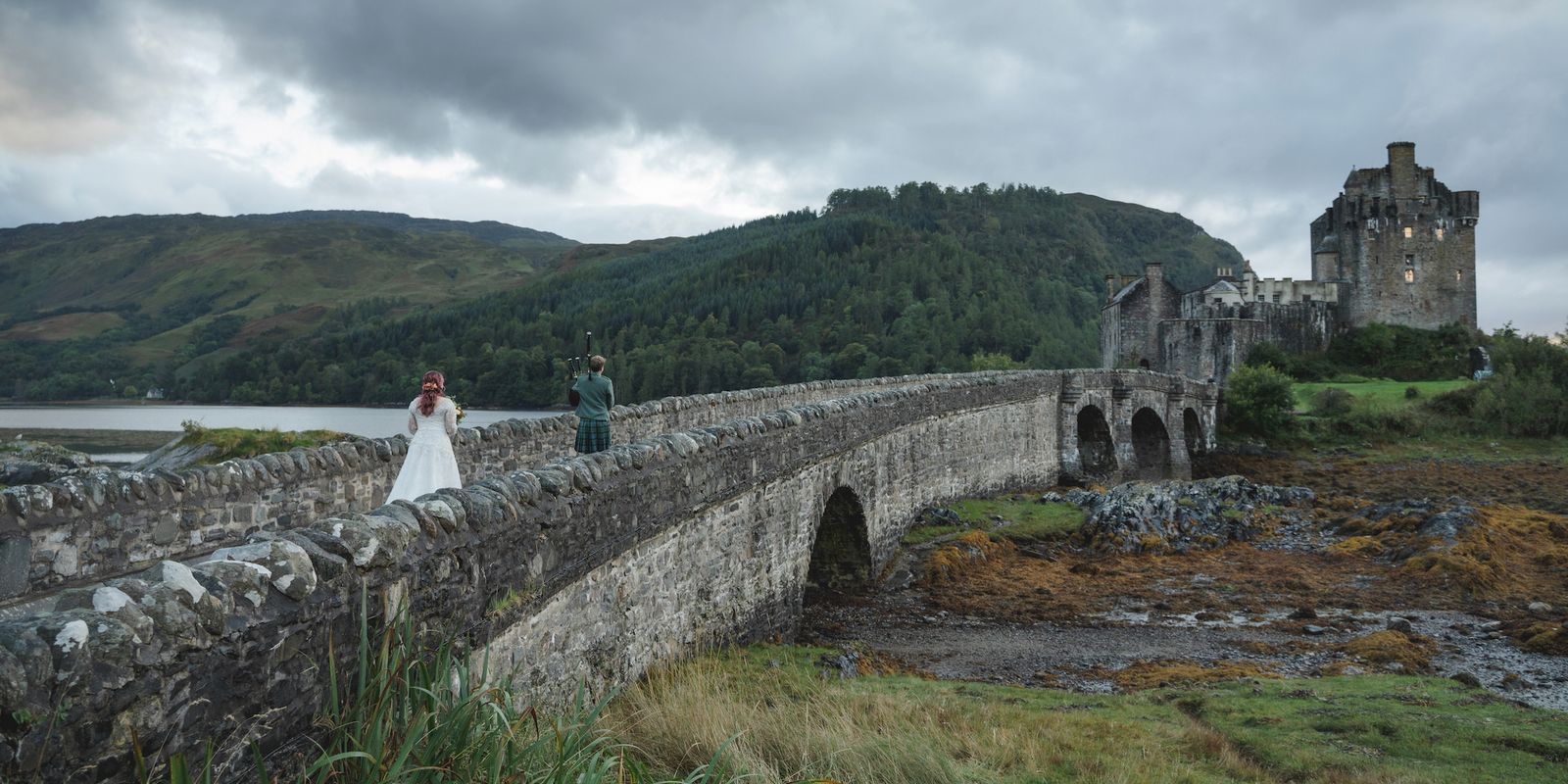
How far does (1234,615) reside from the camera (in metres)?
15.0

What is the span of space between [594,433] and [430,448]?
3.12m

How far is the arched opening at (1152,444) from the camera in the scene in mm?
37719

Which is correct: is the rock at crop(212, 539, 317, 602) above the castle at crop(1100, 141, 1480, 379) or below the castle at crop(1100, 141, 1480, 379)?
below

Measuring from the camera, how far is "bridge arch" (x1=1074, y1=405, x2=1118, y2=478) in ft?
108

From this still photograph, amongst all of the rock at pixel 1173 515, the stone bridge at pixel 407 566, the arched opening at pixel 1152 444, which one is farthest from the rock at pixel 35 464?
the arched opening at pixel 1152 444

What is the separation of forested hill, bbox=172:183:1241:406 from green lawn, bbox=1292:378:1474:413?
1863 cm

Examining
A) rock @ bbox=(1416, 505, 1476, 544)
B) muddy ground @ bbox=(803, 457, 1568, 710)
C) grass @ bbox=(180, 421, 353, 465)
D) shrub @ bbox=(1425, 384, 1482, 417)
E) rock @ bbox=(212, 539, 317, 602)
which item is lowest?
muddy ground @ bbox=(803, 457, 1568, 710)

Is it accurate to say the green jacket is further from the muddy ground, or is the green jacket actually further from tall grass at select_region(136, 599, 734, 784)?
tall grass at select_region(136, 599, 734, 784)

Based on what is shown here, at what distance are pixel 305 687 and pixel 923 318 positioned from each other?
89704mm

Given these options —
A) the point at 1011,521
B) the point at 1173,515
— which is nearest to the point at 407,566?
the point at 1011,521

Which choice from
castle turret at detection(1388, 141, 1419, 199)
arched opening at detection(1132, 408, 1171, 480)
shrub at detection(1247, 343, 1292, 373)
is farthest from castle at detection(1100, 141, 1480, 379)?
arched opening at detection(1132, 408, 1171, 480)

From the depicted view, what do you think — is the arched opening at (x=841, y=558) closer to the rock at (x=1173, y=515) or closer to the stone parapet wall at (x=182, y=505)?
the stone parapet wall at (x=182, y=505)

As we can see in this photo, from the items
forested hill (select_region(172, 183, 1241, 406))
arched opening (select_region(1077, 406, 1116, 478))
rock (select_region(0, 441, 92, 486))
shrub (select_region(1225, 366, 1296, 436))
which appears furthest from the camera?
forested hill (select_region(172, 183, 1241, 406))

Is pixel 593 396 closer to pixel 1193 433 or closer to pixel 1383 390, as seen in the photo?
pixel 1193 433
